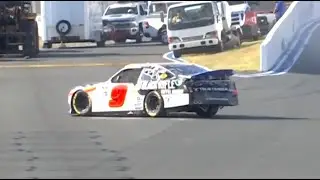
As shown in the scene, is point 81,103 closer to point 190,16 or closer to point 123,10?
point 190,16

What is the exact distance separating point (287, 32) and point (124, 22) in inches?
826

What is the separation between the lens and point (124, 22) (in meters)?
57.8

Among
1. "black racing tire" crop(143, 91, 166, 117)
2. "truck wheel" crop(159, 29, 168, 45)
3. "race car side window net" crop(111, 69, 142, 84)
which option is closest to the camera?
"black racing tire" crop(143, 91, 166, 117)

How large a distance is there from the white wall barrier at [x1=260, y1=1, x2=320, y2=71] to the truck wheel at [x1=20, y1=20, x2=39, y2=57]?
11.6m

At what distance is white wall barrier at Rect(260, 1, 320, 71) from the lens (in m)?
34.3

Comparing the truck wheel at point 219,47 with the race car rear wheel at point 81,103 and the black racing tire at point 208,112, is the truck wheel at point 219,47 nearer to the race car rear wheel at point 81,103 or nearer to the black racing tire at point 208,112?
the race car rear wheel at point 81,103

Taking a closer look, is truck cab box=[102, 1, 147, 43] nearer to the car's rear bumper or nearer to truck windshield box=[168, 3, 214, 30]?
truck windshield box=[168, 3, 214, 30]

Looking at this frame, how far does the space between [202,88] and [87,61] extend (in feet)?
68.4

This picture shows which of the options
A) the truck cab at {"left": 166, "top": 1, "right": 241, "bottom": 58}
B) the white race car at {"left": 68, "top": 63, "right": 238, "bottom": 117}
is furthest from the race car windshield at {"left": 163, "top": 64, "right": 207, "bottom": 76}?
the truck cab at {"left": 166, "top": 1, "right": 241, "bottom": 58}

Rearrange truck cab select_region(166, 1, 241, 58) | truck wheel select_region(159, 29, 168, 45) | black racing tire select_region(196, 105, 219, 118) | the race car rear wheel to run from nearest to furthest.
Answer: black racing tire select_region(196, 105, 219, 118), the race car rear wheel, truck cab select_region(166, 1, 241, 58), truck wheel select_region(159, 29, 168, 45)

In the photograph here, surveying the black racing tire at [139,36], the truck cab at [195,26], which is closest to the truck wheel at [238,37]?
the truck cab at [195,26]

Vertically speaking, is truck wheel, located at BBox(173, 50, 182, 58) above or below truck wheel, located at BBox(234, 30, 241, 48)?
below

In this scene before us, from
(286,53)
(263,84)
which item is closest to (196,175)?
(263,84)

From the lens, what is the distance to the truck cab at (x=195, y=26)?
136ft
